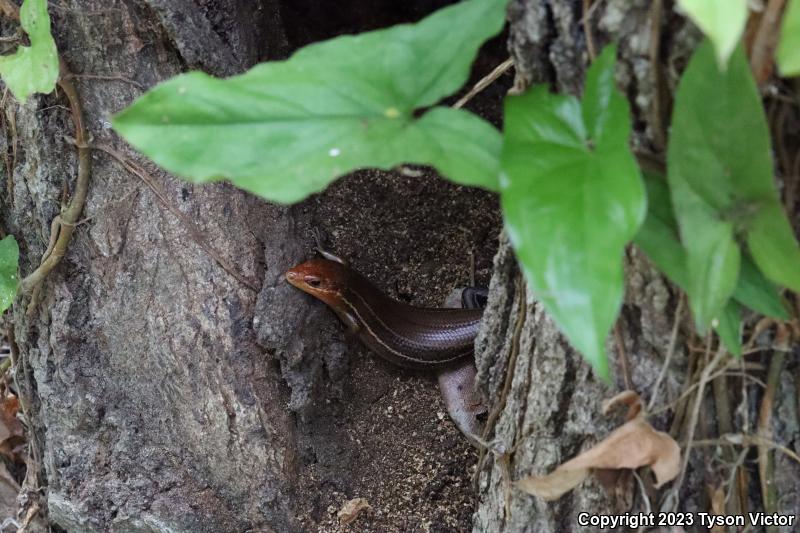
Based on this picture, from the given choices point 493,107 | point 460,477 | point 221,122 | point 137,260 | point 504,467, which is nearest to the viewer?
point 221,122

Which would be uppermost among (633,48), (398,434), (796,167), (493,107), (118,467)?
(493,107)

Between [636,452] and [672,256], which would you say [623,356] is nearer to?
[636,452]

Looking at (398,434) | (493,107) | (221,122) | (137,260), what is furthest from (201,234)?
(493,107)

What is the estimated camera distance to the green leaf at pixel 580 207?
0.72 meters

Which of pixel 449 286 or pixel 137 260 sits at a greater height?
pixel 449 286

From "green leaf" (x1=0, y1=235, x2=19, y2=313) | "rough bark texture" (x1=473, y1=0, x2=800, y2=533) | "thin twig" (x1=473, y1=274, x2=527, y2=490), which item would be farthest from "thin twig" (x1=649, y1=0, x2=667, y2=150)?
"green leaf" (x1=0, y1=235, x2=19, y2=313)

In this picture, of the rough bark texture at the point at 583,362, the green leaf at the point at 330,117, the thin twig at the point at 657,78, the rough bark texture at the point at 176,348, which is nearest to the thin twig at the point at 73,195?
the rough bark texture at the point at 176,348

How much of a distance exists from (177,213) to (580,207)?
3.68 feet

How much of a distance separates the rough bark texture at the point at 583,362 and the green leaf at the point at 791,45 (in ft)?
0.65

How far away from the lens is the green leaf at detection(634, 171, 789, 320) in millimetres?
879

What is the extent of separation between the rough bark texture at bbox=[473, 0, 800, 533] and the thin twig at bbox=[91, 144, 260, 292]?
602mm

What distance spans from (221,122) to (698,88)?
54 cm

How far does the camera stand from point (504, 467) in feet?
4.51

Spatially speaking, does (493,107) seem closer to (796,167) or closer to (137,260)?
(137,260)
